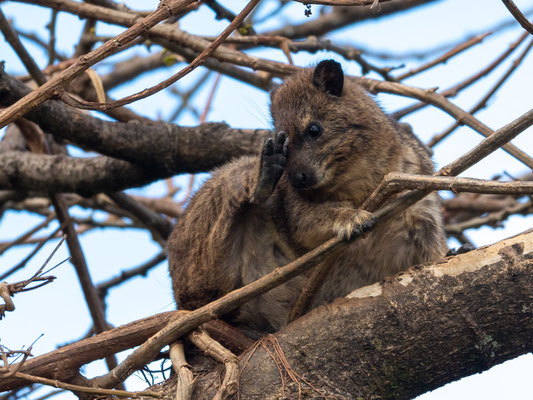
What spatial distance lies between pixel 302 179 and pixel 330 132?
1.51 ft

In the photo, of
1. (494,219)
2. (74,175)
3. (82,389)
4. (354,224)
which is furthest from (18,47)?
(494,219)

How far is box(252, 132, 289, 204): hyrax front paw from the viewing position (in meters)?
4.13

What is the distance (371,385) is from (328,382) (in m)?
0.21

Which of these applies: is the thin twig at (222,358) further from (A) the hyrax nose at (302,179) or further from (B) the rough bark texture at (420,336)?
(A) the hyrax nose at (302,179)

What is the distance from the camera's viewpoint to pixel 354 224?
3.90 m

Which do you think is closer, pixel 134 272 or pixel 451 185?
pixel 451 185

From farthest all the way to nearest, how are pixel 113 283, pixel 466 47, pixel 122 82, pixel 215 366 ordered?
pixel 122 82 < pixel 113 283 < pixel 466 47 < pixel 215 366

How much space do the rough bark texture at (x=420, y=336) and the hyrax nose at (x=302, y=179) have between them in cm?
95

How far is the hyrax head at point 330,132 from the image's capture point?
14.8ft

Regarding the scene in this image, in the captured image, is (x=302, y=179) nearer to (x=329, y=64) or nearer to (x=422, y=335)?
(x=329, y=64)

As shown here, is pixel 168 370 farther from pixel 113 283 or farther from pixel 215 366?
pixel 113 283

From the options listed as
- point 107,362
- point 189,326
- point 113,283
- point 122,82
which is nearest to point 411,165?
point 189,326

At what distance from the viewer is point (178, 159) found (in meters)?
5.95

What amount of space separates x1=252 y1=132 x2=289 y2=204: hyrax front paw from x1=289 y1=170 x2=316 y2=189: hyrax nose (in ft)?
0.67
